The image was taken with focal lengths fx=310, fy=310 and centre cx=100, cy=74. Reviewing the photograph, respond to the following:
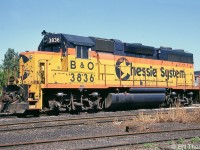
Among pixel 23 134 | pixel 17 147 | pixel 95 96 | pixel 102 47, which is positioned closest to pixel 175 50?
pixel 102 47

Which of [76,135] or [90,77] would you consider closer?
[76,135]

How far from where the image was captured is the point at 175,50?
22.0 metres

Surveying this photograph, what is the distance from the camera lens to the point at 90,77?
1608 cm

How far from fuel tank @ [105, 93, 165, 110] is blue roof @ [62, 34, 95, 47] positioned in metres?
3.01

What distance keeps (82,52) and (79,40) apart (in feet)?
2.08

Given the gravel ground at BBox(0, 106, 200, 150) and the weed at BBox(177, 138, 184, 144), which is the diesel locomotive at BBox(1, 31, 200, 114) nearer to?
the gravel ground at BBox(0, 106, 200, 150)

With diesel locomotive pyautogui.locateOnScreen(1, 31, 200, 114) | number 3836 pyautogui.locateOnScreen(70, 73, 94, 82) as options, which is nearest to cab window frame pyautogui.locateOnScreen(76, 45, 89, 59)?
diesel locomotive pyautogui.locateOnScreen(1, 31, 200, 114)

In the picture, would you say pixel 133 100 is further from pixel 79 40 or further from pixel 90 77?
pixel 79 40

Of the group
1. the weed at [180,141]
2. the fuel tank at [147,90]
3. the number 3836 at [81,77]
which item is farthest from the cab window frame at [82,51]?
the weed at [180,141]

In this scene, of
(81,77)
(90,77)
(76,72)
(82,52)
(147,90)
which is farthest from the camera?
(147,90)

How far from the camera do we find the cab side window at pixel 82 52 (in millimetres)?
15672

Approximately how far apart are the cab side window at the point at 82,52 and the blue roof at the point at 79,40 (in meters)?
0.21

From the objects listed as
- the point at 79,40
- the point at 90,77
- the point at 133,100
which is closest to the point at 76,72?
the point at 90,77

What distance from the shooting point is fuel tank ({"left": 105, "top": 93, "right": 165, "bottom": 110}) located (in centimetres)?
1688
